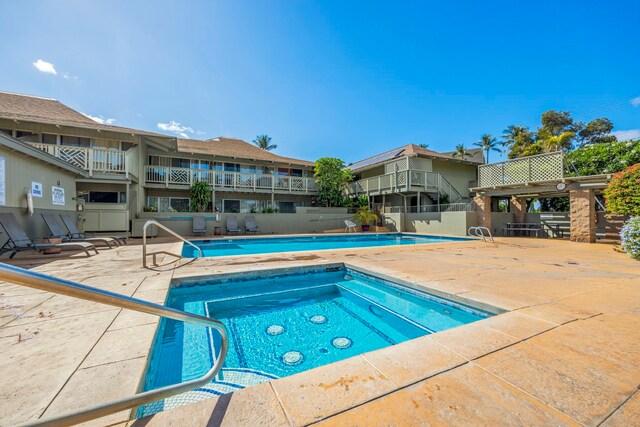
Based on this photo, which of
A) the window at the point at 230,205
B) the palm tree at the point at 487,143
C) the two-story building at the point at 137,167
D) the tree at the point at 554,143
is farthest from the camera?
Answer: the palm tree at the point at 487,143

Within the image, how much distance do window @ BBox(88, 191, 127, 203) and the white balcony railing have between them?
2288 mm

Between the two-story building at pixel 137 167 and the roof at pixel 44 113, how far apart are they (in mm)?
32

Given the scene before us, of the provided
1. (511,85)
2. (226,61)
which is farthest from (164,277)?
(511,85)

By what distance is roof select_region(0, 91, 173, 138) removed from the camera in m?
12.1

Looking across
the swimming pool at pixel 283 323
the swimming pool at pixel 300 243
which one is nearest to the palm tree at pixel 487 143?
the swimming pool at pixel 300 243

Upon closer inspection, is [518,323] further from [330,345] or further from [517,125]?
[517,125]

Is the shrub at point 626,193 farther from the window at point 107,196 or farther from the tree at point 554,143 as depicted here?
the window at point 107,196

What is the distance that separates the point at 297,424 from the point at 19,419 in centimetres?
148

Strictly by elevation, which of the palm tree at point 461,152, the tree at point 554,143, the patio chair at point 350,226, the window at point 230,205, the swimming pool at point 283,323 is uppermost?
the palm tree at point 461,152

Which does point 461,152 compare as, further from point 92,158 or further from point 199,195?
point 92,158

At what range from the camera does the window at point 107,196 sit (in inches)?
541

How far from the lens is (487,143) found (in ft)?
116

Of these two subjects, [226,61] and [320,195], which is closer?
[226,61]

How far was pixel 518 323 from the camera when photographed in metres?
2.63
